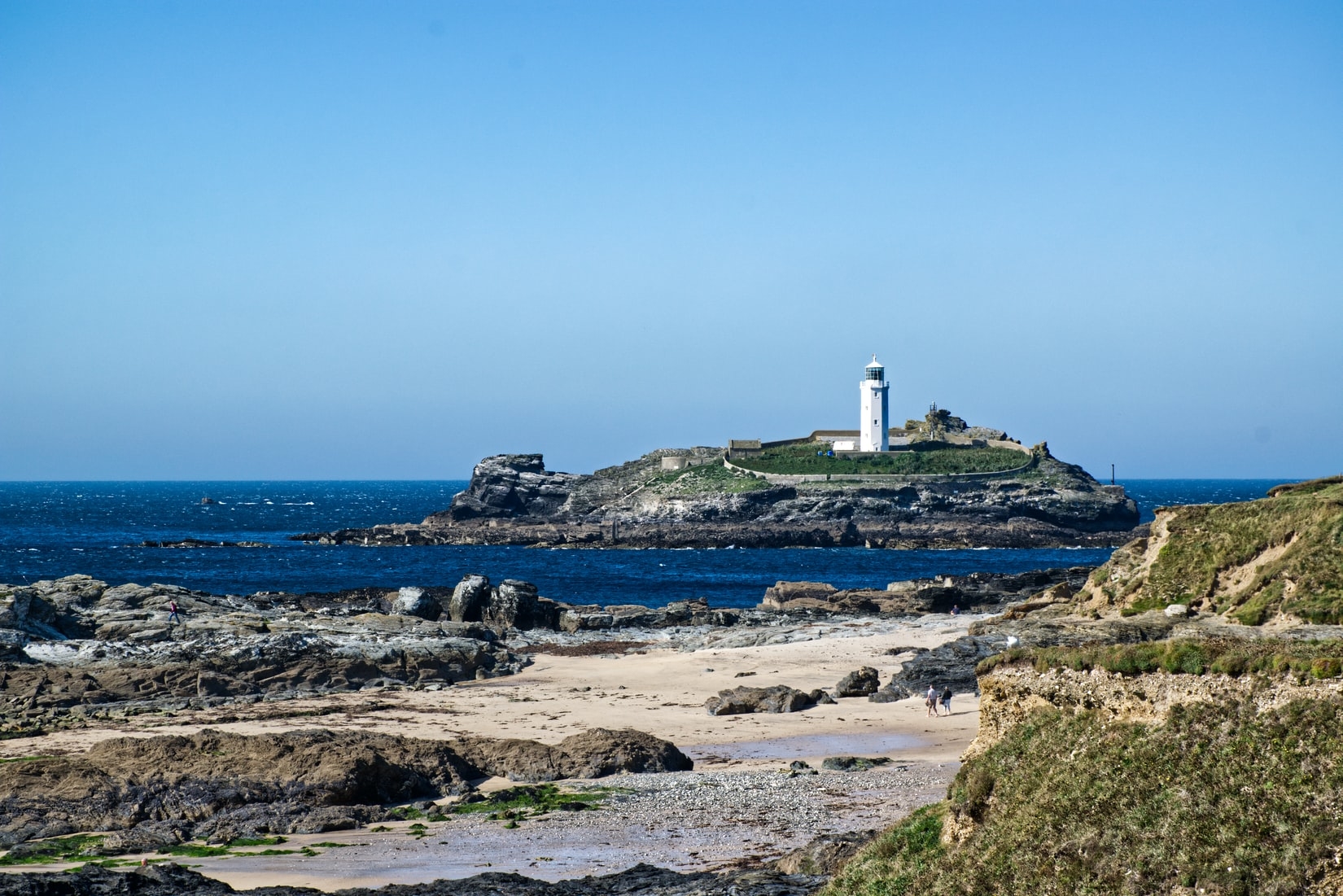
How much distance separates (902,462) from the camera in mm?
123375

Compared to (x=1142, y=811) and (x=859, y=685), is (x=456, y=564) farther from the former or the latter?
(x=1142, y=811)

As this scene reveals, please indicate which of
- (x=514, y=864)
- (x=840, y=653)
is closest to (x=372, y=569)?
(x=840, y=653)

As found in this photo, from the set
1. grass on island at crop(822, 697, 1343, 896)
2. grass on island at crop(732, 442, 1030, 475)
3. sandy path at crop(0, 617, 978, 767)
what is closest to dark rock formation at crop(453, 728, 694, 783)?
sandy path at crop(0, 617, 978, 767)

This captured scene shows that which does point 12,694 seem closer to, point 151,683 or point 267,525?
point 151,683

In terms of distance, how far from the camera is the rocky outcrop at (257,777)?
63.9 feet

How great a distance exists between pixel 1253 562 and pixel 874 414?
9578 cm

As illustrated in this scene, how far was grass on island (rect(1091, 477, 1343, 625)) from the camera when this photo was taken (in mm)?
29203

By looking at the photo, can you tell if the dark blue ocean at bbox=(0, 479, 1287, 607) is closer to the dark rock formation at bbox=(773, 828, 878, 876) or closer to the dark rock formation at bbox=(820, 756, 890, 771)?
the dark rock formation at bbox=(820, 756, 890, 771)

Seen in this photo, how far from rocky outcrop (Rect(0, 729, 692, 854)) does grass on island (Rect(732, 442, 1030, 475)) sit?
9835 cm

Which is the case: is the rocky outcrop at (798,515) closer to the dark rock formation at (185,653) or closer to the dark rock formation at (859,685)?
the dark rock formation at (185,653)

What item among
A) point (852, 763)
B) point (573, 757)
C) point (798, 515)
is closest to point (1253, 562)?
point (852, 763)

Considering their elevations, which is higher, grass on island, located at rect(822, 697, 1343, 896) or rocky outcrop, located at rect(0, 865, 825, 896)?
grass on island, located at rect(822, 697, 1343, 896)

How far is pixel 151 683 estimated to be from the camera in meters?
32.4

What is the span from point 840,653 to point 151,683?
68.0 feet
